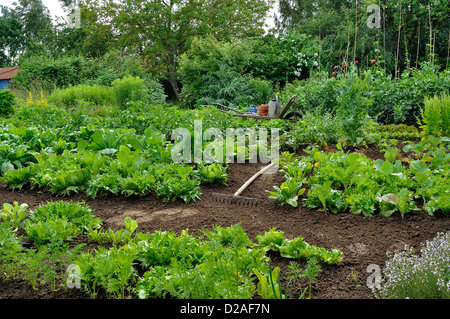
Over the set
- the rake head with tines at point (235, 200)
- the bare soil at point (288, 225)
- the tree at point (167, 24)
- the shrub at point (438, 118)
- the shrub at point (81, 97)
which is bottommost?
the bare soil at point (288, 225)

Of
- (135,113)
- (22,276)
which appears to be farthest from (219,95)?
(22,276)

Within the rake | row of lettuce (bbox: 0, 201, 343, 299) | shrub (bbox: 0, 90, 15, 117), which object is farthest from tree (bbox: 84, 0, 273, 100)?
row of lettuce (bbox: 0, 201, 343, 299)

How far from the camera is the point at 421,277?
6.43 feet

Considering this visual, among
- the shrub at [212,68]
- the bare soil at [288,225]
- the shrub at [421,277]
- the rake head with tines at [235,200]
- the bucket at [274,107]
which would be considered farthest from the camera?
the shrub at [212,68]

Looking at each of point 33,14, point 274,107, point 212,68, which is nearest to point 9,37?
point 33,14

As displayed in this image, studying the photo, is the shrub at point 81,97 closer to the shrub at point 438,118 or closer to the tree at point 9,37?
the shrub at point 438,118

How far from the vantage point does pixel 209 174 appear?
14.2ft

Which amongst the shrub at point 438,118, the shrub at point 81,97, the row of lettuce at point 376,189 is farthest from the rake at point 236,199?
the shrub at point 81,97

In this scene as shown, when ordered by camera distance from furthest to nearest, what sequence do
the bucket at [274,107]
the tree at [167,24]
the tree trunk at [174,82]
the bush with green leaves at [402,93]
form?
the tree trunk at [174,82] → the tree at [167,24] → the bucket at [274,107] → the bush with green leaves at [402,93]

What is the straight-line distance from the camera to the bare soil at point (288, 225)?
2.28m

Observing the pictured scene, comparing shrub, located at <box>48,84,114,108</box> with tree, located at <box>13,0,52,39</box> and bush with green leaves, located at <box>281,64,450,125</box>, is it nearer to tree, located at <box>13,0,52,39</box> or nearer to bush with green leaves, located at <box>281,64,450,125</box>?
bush with green leaves, located at <box>281,64,450,125</box>

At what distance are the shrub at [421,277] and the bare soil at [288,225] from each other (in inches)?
7.1
